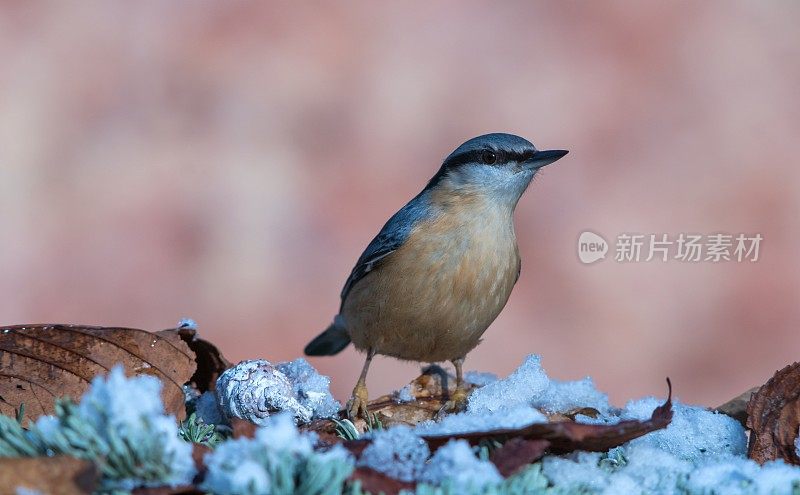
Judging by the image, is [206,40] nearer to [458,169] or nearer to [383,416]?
[458,169]

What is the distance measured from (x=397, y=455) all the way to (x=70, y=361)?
37.8 inches

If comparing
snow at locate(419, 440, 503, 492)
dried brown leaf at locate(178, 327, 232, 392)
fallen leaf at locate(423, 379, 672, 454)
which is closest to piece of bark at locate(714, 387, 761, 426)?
fallen leaf at locate(423, 379, 672, 454)

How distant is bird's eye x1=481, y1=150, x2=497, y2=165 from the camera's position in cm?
390

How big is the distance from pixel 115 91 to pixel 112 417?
3.64 metres

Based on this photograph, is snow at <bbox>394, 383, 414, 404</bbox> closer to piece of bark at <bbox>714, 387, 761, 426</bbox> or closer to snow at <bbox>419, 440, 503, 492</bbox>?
piece of bark at <bbox>714, 387, 761, 426</bbox>

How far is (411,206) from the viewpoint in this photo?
4004mm

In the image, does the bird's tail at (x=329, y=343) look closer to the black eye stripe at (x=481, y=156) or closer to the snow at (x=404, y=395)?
the black eye stripe at (x=481, y=156)

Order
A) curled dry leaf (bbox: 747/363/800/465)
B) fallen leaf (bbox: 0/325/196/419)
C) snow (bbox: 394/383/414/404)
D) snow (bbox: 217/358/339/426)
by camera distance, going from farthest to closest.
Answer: snow (bbox: 394/383/414/404) < snow (bbox: 217/358/339/426) < fallen leaf (bbox: 0/325/196/419) < curled dry leaf (bbox: 747/363/800/465)

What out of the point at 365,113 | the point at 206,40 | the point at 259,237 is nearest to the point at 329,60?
the point at 365,113

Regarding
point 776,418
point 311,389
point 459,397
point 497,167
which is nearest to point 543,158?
point 497,167

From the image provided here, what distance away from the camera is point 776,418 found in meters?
1.96

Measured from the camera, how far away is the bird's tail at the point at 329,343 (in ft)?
15.4

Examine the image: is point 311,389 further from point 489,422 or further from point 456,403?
point 489,422

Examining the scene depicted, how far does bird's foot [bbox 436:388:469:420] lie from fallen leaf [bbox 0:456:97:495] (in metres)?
1.25
